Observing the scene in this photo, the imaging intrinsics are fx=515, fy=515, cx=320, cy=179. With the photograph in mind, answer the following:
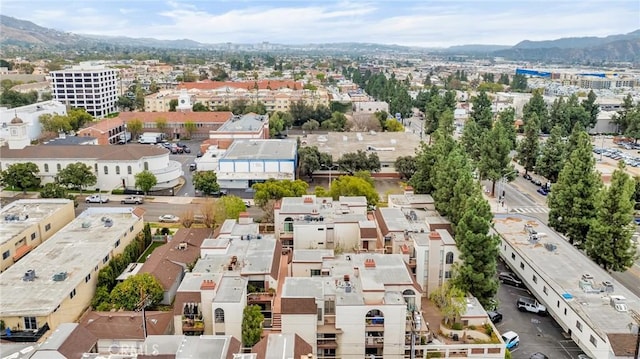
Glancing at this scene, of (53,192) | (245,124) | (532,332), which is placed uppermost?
(245,124)

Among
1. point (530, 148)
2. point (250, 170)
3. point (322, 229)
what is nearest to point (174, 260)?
point (322, 229)

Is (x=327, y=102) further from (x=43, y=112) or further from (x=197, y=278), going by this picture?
(x=197, y=278)

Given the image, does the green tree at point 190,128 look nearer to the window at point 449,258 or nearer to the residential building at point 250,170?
the residential building at point 250,170

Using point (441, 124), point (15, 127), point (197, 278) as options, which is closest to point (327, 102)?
point (441, 124)

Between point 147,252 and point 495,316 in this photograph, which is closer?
point 495,316

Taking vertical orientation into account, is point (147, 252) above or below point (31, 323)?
below

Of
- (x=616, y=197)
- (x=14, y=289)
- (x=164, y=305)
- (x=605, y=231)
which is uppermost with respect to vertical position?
(x=616, y=197)

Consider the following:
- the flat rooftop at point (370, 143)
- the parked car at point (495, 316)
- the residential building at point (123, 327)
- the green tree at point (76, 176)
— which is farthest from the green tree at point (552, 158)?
the green tree at point (76, 176)

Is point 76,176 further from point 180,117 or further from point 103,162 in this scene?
point 180,117
